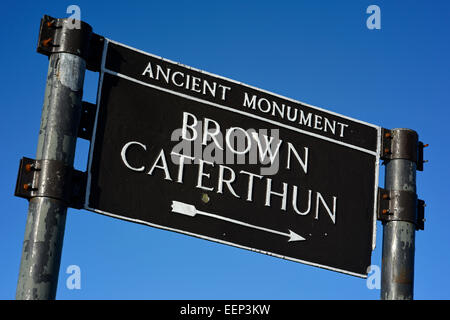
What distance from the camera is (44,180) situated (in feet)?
16.4

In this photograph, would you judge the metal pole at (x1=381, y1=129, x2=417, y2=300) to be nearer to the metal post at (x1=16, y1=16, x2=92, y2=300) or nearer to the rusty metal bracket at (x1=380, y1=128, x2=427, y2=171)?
the rusty metal bracket at (x1=380, y1=128, x2=427, y2=171)

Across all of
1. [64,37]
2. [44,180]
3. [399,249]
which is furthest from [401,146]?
[44,180]

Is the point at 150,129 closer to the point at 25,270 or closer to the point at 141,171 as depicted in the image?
the point at 141,171

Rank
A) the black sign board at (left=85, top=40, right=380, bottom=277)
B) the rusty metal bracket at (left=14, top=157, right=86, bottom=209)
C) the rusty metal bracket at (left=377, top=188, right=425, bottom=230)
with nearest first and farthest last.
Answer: the rusty metal bracket at (left=14, top=157, right=86, bottom=209), the black sign board at (left=85, top=40, right=380, bottom=277), the rusty metal bracket at (left=377, top=188, right=425, bottom=230)

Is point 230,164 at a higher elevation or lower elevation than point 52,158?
higher

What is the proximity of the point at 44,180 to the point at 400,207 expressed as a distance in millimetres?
2843

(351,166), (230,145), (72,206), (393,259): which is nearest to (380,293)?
(393,259)

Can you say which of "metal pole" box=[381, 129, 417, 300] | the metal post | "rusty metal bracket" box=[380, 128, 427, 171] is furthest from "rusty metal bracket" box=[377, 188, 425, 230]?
the metal post

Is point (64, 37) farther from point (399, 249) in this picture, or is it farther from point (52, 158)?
point (399, 249)

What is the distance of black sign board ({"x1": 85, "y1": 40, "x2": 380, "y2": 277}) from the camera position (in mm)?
5438

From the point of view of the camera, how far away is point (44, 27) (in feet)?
17.4

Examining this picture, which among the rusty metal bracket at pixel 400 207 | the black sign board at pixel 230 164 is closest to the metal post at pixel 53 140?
the black sign board at pixel 230 164

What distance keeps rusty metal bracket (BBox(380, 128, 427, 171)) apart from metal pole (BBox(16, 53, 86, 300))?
263 centimetres

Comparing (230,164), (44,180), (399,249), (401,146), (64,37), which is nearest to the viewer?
(44,180)
